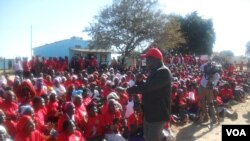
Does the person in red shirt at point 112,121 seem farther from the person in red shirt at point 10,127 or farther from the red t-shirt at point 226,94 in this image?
the red t-shirt at point 226,94

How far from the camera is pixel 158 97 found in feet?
15.7

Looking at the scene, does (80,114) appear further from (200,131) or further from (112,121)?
(200,131)

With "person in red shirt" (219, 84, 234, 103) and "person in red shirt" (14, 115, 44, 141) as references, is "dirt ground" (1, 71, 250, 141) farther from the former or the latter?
"person in red shirt" (14, 115, 44, 141)

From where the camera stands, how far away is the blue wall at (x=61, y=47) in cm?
3828

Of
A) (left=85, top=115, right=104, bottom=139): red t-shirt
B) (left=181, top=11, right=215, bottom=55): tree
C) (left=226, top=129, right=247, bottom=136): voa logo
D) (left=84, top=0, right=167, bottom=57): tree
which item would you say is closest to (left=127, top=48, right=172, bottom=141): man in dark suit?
(left=226, top=129, right=247, bottom=136): voa logo

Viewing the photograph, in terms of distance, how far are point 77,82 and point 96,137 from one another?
5449 mm

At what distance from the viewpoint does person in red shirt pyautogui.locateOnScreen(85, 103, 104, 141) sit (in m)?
7.67

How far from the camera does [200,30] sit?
38.5 m

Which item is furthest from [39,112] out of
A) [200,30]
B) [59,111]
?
[200,30]

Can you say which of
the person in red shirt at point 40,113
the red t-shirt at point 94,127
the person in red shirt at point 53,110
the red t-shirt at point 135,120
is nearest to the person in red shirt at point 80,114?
the red t-shirt at point 94,127

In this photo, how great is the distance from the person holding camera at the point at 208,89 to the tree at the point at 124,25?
15.8 meters

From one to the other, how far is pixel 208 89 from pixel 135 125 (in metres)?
2.90

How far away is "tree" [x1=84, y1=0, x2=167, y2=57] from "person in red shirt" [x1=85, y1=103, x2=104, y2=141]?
1820 cm

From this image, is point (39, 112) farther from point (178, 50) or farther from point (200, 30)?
point (200, 30)
